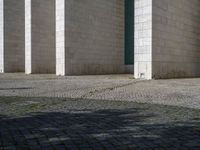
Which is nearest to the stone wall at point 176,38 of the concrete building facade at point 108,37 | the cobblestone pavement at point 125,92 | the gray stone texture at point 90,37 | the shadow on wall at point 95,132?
the concrete building facade at point 108,37

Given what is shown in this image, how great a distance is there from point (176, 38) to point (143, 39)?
2.30 metres

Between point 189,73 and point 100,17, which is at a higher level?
point 100,17

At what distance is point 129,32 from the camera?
2042 cm

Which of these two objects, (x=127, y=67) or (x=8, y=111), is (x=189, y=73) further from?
(x=8, y=111)

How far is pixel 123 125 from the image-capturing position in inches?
166

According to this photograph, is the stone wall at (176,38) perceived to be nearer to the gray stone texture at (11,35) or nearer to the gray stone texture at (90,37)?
the gray stone texture at (90,37)

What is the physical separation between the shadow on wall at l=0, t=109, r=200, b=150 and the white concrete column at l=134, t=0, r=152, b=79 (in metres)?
8.15

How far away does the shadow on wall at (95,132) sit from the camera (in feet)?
10.8

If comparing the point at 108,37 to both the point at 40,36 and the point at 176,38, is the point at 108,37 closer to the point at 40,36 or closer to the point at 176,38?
the point at 40,36

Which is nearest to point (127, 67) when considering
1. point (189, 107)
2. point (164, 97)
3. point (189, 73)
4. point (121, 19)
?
point (121, 19)

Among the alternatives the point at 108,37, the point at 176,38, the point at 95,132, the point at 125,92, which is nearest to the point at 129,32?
the point at 108,37

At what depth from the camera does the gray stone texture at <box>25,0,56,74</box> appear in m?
20.5

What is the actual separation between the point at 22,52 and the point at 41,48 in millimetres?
3855

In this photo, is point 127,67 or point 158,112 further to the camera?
point 127,67
